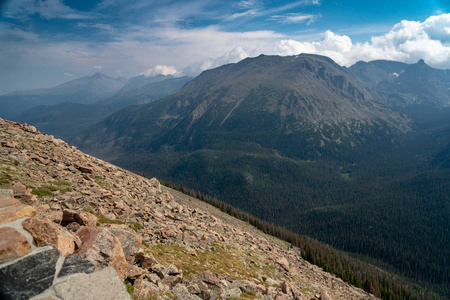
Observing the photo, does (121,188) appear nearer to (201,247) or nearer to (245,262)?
(201,247)

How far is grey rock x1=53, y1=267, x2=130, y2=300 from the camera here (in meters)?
7.23

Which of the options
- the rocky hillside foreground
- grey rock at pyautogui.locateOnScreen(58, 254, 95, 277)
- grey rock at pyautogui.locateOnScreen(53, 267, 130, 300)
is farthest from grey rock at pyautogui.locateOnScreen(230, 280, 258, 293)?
grey rock at pyautogui.locateOnScreen(58, 254, 95, 277)

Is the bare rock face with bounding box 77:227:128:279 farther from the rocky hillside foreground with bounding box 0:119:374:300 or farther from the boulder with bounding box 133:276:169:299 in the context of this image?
the boulder with bounding box 133:276:169:299

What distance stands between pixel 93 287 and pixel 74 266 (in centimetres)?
108

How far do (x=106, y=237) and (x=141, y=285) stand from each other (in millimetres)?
3010

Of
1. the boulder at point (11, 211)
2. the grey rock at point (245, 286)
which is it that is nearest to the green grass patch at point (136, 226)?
the grey rock at point (245, 286)

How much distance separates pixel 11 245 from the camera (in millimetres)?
7098

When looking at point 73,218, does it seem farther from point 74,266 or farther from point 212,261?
point 212,261

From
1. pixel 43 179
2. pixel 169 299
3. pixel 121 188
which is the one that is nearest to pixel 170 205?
pixel 121 188

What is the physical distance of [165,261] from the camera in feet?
55.1

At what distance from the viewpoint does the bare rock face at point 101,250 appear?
10.0m

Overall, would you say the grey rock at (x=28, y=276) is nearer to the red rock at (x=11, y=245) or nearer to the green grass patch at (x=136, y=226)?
the red rock at (x=11, y=245)

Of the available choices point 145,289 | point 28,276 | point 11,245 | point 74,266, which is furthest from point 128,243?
point 11,245

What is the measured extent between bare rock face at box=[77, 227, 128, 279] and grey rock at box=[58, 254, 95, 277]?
3.65 feet
